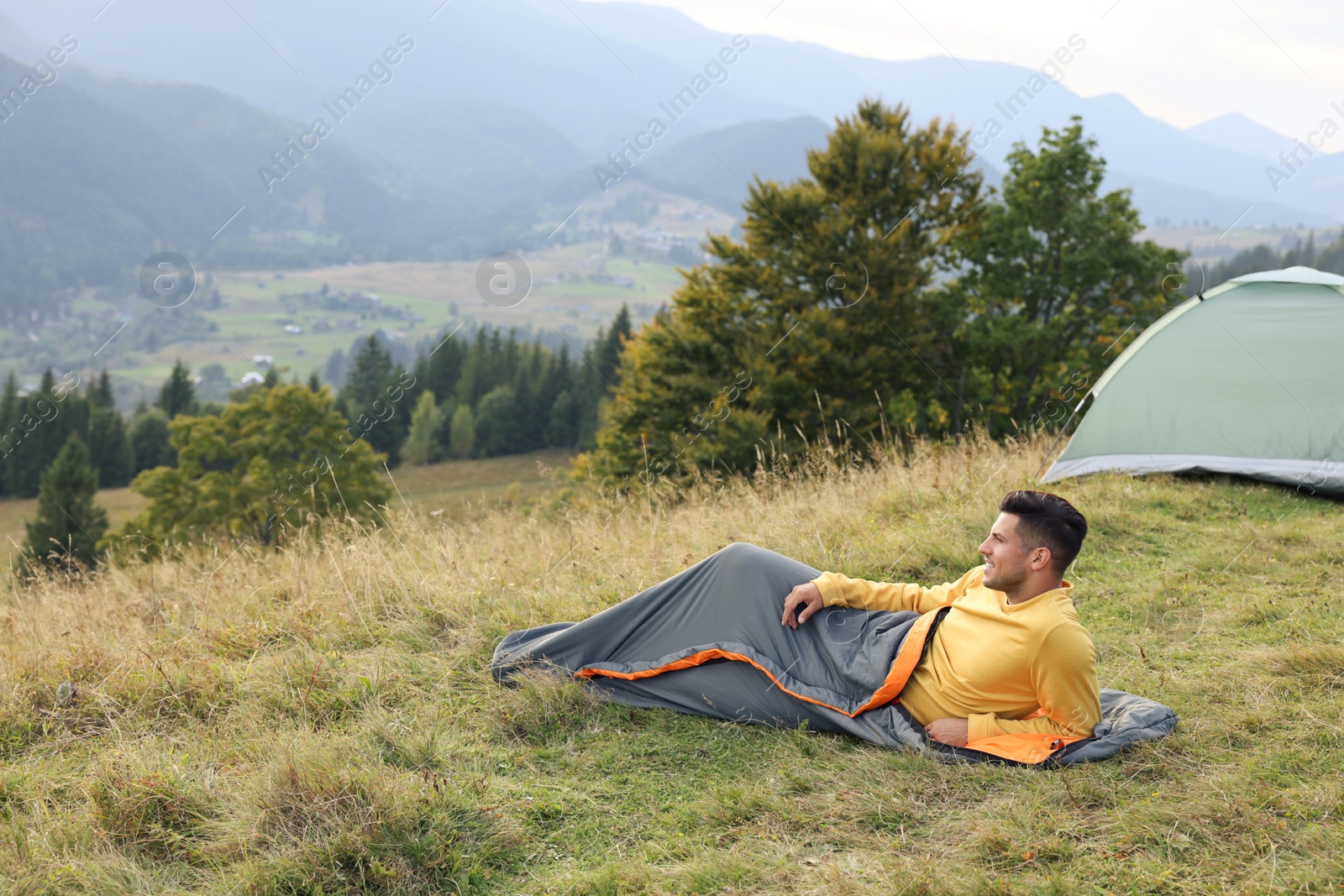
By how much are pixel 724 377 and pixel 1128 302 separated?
1104 cm

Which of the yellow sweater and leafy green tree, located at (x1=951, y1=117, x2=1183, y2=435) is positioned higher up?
leafy green tree, located at (x1=951, y1=117, x2=1183, y2=435)

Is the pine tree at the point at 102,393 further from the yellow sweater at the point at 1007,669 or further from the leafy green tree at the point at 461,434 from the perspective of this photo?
the yellow sweater at the point at 1007,669

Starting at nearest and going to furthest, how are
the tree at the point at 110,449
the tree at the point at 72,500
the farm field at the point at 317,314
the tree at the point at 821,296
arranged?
the tree at the point at 821,296 → the tree at the point at 72,500 → the tree at the point at 110,449 → the farm field at the point at 317,314

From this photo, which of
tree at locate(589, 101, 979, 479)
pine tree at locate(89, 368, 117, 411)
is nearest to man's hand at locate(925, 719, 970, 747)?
tree at locate(589, 101, 979, 479)

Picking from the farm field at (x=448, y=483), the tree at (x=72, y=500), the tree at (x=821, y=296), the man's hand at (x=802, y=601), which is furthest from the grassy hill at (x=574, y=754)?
the farm field at (x=448, y=483)

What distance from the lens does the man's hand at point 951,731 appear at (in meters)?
2.88

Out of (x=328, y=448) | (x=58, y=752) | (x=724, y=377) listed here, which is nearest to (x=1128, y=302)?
(x=724, y=377)

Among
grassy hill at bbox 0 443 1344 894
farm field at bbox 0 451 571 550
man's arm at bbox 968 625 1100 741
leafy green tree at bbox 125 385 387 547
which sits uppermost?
man's arm at bbox 968 625 1100 741

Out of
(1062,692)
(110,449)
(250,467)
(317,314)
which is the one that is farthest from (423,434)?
(317,314)

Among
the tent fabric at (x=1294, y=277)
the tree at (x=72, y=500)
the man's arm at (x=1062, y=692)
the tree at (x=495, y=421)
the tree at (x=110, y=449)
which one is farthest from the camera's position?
the tree at (x=495, y=421)

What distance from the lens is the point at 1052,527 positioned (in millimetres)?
2797

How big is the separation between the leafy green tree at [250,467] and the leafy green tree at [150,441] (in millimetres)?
26942

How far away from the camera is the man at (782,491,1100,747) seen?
273cm

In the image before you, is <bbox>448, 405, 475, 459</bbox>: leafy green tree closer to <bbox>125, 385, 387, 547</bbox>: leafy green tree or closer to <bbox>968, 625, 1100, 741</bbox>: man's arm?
<bbox>125, 385, 387, 547</bbox>: leafy green tree
